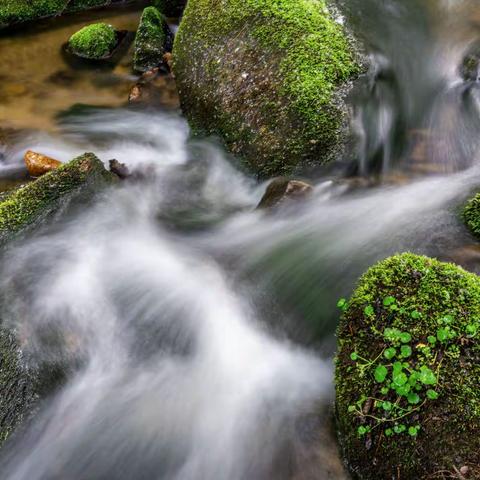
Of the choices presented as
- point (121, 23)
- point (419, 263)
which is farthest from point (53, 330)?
point (121, 23)

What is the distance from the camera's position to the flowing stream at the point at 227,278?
3.22 m

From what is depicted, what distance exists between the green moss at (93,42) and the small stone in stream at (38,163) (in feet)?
9.47

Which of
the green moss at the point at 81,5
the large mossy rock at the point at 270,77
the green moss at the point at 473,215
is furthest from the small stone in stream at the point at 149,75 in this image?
the green moss at the point at 473,215

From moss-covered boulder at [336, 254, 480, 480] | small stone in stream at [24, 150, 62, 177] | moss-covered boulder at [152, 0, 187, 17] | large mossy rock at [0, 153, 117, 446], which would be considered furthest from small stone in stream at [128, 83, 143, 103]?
moss-covered boulder at [336, 254, 480, 480]

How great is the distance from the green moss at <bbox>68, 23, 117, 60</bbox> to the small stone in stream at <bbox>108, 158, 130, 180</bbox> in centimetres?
330

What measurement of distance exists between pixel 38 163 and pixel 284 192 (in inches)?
114

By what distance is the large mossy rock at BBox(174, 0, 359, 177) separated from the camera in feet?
15.9

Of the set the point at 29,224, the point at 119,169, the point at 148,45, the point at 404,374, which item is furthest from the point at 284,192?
the point at 148,45

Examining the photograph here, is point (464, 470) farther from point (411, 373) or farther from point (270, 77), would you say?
point (270, 77)

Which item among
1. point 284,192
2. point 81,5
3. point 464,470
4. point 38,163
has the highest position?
point 81,5

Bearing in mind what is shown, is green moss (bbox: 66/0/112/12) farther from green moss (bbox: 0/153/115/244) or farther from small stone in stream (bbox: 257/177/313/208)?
small stone in stream (bbox: 257/177/313/208)

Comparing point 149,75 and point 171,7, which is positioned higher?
point 171,7

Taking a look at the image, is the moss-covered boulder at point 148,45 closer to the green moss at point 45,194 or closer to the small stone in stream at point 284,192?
the green moss at point 45,194

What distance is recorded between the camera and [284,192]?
4.71 meters
